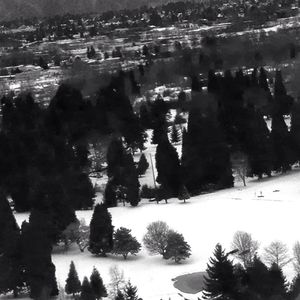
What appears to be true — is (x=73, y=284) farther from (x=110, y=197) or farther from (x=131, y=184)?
(x=110, y=197)

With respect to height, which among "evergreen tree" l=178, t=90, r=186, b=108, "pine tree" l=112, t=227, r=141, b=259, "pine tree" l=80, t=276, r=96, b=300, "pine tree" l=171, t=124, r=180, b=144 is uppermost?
"evergreen tree" l=178, t=90, r=186, b=108

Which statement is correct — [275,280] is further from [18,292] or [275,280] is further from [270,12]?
[270,12]

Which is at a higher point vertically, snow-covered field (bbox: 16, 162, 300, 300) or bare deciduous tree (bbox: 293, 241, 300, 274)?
snow-covered field (bbox: 16, 162, 300, 300)

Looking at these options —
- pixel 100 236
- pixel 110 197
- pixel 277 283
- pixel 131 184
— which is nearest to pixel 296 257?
pixel 277 283

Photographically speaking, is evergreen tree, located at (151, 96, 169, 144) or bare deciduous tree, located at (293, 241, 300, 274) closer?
bare deciduous tree, located at (293, 241, 300, 274)

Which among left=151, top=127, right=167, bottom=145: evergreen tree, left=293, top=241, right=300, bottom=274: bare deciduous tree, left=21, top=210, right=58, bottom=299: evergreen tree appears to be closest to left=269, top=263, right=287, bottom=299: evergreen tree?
left=293, top=241, right=300, bottom=274: bare deciduous tree

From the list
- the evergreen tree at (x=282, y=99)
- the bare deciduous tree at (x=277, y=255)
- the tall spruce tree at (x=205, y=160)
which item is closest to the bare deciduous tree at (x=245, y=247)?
the bare deciduous tree at (x=277, y=255)

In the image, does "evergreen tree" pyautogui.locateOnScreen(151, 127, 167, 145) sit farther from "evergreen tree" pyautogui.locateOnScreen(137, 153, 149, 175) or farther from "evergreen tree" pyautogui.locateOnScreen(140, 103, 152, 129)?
"evergreen tree" pyautogui.locateOnScreen(137, 153, 149, 175)
